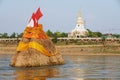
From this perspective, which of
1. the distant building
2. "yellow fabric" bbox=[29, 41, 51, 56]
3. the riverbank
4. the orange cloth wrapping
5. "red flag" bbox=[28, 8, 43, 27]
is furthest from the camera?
the distant building

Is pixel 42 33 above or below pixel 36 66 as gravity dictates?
above

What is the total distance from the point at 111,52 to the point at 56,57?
213ft

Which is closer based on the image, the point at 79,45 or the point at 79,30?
the point at 79,45

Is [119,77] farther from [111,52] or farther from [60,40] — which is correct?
[60,40]

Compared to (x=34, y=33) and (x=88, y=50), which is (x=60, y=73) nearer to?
(x=34, y=33)

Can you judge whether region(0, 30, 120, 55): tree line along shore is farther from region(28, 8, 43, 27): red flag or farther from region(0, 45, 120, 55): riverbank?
region(28, 8, 43, 27): red flag

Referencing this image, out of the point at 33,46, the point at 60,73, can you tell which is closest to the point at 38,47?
the point at 33,46

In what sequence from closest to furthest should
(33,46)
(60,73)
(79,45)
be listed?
(60,73)
(33,46)
(79,45)

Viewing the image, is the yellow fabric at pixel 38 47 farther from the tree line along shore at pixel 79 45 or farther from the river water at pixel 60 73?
the tree line along shore at pixel 79 45

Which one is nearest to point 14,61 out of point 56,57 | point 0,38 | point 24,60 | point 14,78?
point 24,60

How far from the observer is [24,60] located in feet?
207

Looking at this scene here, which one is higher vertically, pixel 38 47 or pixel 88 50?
pixel 38 47

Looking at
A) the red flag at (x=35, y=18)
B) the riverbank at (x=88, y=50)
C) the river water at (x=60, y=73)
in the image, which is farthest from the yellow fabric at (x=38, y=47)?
the riverbank at (x=88, y=50)

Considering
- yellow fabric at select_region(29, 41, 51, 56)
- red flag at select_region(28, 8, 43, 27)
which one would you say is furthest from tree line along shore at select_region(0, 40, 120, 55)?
yellow fabric at select_region(29, 41, 51, 56)
